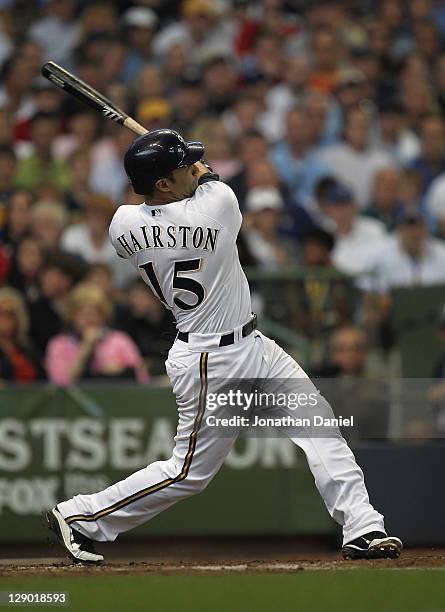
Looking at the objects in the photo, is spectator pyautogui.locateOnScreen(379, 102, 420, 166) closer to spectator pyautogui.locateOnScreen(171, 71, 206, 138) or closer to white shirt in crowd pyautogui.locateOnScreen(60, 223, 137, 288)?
spectator pyautogui.locateOnScreen(171, 71, 206, 138)

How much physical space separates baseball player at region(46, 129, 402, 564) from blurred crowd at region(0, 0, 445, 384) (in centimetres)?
316

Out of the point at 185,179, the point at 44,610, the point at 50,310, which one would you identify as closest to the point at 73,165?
the point at 50,310

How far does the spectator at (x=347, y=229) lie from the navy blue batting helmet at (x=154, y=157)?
4.59 m

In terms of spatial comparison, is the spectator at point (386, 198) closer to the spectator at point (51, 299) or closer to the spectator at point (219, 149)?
the spectator at point (219, 149)

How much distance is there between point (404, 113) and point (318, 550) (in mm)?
4661

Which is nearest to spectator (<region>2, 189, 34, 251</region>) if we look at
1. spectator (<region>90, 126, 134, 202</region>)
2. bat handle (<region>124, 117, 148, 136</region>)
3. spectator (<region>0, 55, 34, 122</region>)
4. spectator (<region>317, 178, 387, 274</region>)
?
spectator (<region>90, 126, 134, 202</region>)

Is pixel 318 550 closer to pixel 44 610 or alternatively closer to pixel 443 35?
pixel 44 610

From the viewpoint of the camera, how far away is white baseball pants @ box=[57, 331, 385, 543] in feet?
20.5

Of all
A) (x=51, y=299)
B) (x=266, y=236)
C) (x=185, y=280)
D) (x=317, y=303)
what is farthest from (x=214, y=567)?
(x=266, y=236)

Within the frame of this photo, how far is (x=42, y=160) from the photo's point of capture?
1188 cm

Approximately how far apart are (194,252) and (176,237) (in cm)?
11

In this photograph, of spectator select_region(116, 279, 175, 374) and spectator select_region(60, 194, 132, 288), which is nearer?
spectator select_region(116, 279, 175, 374)

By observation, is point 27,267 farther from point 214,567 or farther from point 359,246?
point 214,567

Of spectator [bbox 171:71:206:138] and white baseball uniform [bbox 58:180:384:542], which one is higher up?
spectator [bbox 171:71:206:138]
